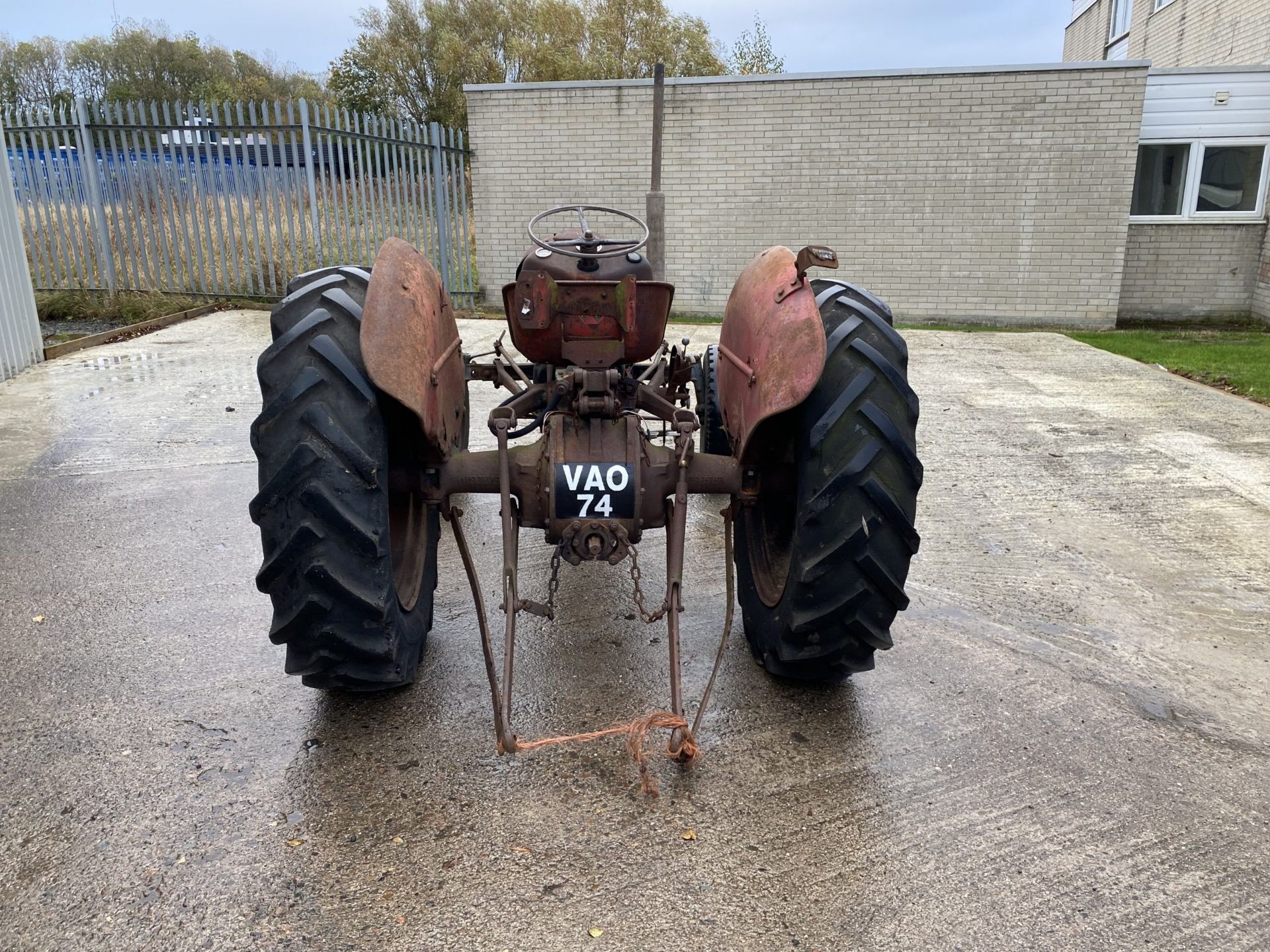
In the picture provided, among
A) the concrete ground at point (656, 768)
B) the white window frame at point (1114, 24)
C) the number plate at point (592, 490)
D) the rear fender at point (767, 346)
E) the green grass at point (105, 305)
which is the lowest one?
the concrete ground at point (656, 768)

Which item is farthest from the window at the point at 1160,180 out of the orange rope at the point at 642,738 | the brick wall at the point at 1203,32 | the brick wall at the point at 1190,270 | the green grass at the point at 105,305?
the orange rope at the point at 642,738

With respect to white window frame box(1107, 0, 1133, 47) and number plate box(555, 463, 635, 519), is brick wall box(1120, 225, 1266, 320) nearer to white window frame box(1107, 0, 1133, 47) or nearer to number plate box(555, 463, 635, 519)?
white window frame box(1107, 0, 1133, 47)

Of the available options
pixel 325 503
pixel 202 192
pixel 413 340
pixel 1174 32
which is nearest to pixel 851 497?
pixel 413 340

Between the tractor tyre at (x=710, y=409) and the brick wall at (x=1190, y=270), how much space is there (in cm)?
1146

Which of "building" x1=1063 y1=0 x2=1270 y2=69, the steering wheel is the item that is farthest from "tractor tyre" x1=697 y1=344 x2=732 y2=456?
"building" x1=1063 y1=0 x2=1270 y2=69

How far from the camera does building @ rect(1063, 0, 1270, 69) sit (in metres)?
14.3

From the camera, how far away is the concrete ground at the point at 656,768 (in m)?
2.10

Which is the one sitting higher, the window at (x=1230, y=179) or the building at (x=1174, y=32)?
the building at (x=1174, y=32)

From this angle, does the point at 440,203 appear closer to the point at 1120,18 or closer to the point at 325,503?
the point at 325,503

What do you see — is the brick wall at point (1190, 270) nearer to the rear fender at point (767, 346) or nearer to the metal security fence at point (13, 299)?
the rear fender at point (767, 346)

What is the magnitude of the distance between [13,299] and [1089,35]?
80.1 feet

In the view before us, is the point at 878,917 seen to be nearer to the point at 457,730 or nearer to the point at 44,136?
the point at 457,730

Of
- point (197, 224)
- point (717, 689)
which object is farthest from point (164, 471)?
point (197, 224)

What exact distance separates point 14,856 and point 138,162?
12.1m
